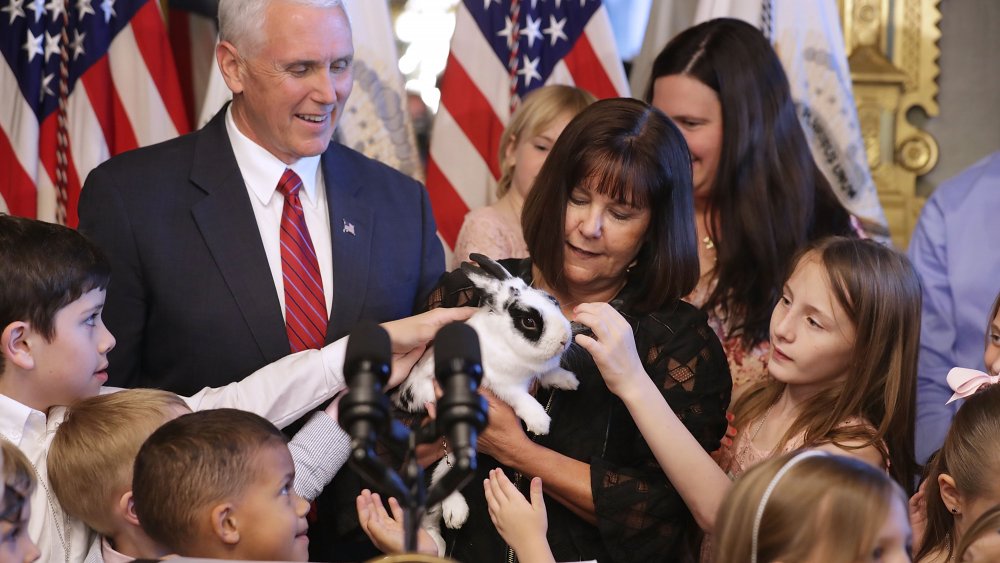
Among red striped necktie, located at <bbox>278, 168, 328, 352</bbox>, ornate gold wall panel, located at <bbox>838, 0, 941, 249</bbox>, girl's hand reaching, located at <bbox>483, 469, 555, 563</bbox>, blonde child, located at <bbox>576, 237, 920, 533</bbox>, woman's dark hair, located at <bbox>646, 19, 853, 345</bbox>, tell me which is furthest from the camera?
ornate gold wall panel, located at <bbox>838, 0, 941, 249</bbox>

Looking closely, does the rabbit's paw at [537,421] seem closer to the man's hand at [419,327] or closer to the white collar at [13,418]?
the man's hand at [419,327]

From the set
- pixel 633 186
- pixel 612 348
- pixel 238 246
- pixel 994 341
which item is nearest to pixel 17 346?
pixel 238 246

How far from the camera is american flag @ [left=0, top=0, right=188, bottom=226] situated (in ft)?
11.3

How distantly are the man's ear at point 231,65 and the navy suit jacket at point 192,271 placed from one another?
0.11 m

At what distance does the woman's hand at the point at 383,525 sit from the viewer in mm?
2041

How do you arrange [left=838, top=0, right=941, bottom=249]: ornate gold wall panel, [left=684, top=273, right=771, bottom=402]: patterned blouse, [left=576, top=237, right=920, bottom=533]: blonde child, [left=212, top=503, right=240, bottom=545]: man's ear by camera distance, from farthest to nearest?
1. [left=838, top=0, right=941, bottom=249]: ornate gold wall panel
2. [left=684, top=273, right=771, bottom=402]: patterned blouse
3. [left=576, top=237, right=920, bottom=533]: blonde child
4. [left=212, top=503, right=240, bottom=545]: man's ear

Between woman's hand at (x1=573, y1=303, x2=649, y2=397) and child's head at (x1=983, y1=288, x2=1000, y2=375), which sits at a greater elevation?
woman's hand at (x1=573, y1=303, x2=649, y2=397)

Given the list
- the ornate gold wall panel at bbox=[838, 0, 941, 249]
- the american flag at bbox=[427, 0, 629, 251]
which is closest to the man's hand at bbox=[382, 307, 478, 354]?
the american flag at bbox=[427, 0, 629, 251]

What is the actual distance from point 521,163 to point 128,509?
1.74 m

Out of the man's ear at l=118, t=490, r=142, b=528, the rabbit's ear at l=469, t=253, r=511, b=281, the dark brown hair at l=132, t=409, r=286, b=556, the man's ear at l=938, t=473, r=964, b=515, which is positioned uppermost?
the rabbit's ear at l=469, t=253, r=511, b=281

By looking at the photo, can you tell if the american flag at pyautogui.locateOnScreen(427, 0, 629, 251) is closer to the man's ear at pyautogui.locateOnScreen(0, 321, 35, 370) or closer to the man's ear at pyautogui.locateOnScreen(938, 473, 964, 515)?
the man's ear at pyautogui.locateOnScreen(0, 321, 35, 370)

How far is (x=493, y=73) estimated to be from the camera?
12.5ft

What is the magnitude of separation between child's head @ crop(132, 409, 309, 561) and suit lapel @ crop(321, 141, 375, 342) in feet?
1.99

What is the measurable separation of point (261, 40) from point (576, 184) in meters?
0.79
